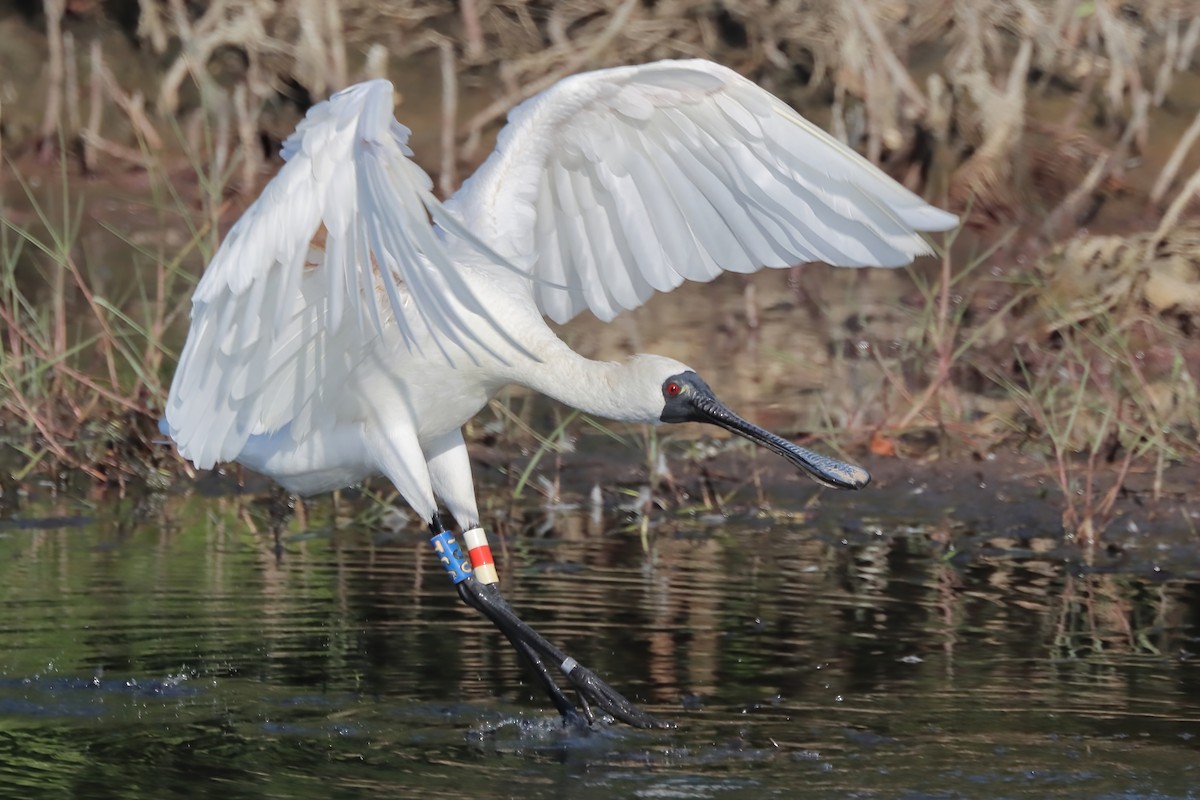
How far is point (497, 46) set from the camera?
1573 centimetres

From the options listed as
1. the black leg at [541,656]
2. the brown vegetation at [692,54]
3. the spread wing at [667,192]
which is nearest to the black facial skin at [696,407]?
the spread wing at [667,192]

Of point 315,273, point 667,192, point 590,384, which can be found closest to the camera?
point 315,273

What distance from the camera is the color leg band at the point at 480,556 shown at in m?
6.43

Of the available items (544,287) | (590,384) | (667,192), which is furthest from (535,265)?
(590,384)

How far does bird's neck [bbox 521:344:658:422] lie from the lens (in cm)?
607

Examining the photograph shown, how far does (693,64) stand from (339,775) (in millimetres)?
2291

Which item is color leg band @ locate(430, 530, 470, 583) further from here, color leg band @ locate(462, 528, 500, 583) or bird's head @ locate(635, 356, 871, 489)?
bird's head @ locate(635, 356, 871, 489)

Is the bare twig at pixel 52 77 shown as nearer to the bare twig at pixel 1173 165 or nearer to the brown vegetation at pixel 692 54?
the brown vegetation at pixel 692 54

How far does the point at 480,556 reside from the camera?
255 inches

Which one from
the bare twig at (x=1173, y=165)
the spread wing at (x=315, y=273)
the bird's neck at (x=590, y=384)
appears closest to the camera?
the spread wing at (x=315, y=273)

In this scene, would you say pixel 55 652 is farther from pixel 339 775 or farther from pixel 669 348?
pixel 669 348

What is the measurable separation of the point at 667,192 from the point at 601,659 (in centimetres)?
142

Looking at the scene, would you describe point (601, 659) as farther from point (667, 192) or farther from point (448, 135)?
point (448, 135)

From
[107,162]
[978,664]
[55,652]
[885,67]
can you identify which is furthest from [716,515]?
[107,162]
